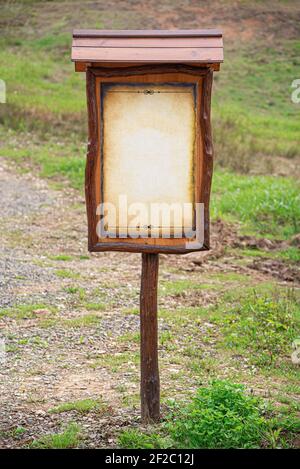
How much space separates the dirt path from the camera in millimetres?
4984

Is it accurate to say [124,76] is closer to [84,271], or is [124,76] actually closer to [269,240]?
[84,271]

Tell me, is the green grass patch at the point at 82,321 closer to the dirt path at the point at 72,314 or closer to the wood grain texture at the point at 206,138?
the dirt path at the point at 72,314

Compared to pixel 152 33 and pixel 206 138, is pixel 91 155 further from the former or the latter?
pixel 152 33

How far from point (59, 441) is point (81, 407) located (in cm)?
56

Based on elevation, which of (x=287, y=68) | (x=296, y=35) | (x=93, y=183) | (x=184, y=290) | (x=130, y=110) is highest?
(x=296, y=35)

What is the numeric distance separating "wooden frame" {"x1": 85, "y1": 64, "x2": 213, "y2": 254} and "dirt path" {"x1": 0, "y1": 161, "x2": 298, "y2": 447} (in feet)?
3.76

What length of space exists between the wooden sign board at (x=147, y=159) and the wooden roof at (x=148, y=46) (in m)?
0.03

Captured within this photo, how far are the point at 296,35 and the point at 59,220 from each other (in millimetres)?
15195

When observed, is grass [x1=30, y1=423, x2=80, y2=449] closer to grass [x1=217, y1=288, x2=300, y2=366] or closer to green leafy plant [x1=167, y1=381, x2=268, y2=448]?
green leafy plant [x1=167, y1=381, x2=268, y2=448]

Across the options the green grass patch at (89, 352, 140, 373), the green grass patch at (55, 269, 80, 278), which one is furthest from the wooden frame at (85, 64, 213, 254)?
the green grass patch at (55, 269, 80, 278)

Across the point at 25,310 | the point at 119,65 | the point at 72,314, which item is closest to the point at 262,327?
the point at 72,314

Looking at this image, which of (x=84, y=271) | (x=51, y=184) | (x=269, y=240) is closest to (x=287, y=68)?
(x=51, y=184)

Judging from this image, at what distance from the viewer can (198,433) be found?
4.27m

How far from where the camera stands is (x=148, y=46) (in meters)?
4.19
